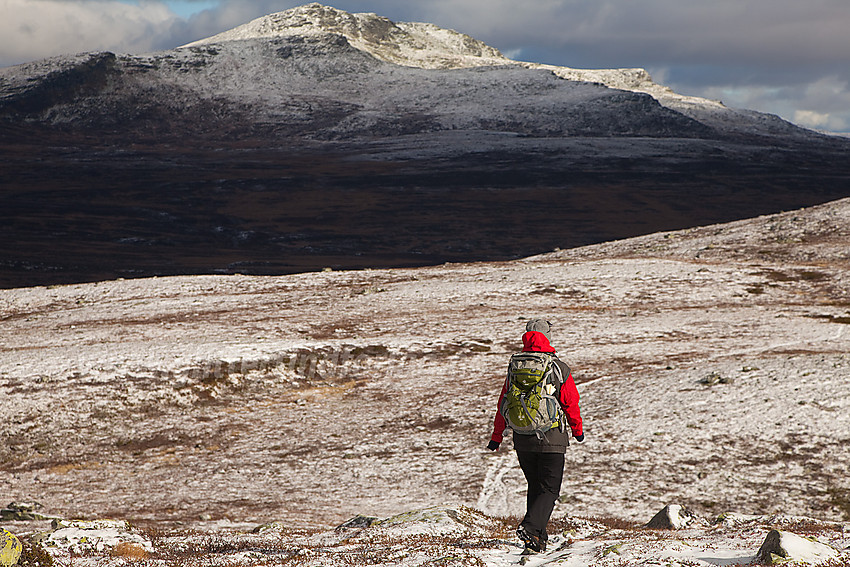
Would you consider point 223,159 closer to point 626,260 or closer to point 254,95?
point 254,95

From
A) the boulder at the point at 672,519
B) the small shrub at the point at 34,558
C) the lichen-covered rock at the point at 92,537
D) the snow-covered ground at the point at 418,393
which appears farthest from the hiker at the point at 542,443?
the small shrub at the point at 34,558

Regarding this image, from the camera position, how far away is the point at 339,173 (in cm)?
12662

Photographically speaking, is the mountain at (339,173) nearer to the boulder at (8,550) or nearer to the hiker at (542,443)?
the boulder at (8,550)

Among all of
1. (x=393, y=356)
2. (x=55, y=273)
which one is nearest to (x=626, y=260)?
(x=393, y=356)

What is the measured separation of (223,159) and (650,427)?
136 metres

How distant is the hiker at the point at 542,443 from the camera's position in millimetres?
10250

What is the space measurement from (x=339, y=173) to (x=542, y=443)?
391 feet

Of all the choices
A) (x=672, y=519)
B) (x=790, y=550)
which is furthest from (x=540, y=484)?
(x=672, y=519)

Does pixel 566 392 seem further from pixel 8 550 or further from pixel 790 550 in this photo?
pixel 8 550

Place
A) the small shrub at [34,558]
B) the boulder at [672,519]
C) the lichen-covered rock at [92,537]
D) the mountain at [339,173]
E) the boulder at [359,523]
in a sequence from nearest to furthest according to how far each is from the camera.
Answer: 1. the small shrub at [34,558]
2. the lichen-covered rock at [92,537]
3. the boulder at [672,519]
4. the boulder at [359,523]
5. the mountain at [339,173]

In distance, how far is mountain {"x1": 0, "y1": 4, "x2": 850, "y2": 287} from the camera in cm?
8569

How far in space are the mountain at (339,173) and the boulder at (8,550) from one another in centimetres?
6182

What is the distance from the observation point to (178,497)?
1830cm

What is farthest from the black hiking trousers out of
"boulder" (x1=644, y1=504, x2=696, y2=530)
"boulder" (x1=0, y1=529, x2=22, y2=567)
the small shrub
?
"boulder" (x1=0, y1=529, x2=22, y2=567)
